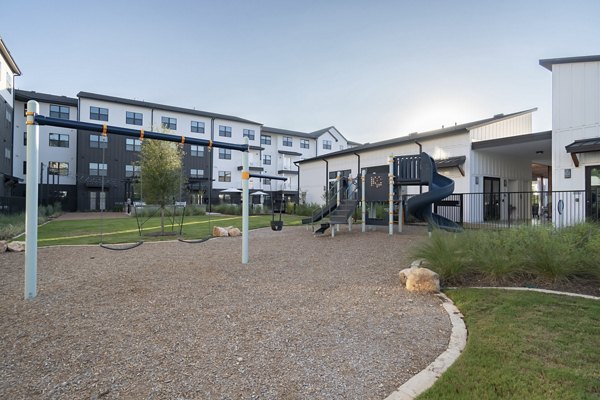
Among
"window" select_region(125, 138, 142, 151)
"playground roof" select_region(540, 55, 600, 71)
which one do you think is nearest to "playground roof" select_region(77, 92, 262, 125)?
"window" select_region(125, 138, 142, 151)

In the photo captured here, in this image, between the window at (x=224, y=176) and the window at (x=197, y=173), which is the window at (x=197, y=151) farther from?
the window at (x=224, y=176)

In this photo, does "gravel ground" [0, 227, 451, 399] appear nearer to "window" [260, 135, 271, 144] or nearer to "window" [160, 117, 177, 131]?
"window" [160, 117, 177, 131]

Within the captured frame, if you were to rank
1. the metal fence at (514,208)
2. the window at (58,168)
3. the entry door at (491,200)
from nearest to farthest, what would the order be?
the metal fence at (514,208)
the entry door at (491,200)
the window at (58,168)

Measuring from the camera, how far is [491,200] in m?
18.2

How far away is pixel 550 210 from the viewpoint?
566 inches

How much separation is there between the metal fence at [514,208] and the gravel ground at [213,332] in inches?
299

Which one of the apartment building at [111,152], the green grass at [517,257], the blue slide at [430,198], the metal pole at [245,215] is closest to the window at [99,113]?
the apartment building at [111,152]

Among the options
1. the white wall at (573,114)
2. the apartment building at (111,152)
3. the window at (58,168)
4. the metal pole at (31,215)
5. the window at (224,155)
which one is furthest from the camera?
the window at (224,155)

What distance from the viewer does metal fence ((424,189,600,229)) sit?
12734 millimetres

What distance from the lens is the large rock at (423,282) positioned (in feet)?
17.0

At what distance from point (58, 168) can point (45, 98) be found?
777cm

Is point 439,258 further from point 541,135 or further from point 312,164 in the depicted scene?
point 312,164

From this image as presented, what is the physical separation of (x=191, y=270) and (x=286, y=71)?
45.3ft

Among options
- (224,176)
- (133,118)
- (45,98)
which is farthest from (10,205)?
(224,176)
